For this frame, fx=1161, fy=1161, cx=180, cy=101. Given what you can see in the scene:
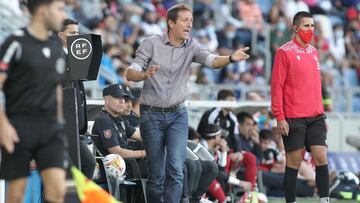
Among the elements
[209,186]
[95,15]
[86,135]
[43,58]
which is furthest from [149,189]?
[95,15]

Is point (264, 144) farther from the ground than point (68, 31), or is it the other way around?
point (68, 31)

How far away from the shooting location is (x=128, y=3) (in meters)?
23.9

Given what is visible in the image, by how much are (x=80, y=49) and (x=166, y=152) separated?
4.38ft

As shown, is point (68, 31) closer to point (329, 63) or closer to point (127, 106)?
point (127, 106)

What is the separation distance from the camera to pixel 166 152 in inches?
455

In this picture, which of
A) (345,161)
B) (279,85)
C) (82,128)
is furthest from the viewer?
(345,161)

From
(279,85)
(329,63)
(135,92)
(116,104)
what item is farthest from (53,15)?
(329,63)

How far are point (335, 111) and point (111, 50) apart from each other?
4873 millimetres

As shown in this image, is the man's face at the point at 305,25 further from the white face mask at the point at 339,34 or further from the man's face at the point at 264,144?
the white face mask at the point at 339,34

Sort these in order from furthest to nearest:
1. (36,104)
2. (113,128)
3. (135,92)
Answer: (135,92)
(113,128)
(36,104)

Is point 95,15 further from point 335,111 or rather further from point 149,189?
point 149,189

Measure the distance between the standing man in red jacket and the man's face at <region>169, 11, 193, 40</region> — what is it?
4.18 ft

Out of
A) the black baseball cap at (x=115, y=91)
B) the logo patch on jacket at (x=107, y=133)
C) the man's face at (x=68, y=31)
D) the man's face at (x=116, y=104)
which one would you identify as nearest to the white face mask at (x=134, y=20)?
the black baseball cap at (x=115, y=91)

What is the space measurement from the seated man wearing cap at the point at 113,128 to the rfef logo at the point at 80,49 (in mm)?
1409
